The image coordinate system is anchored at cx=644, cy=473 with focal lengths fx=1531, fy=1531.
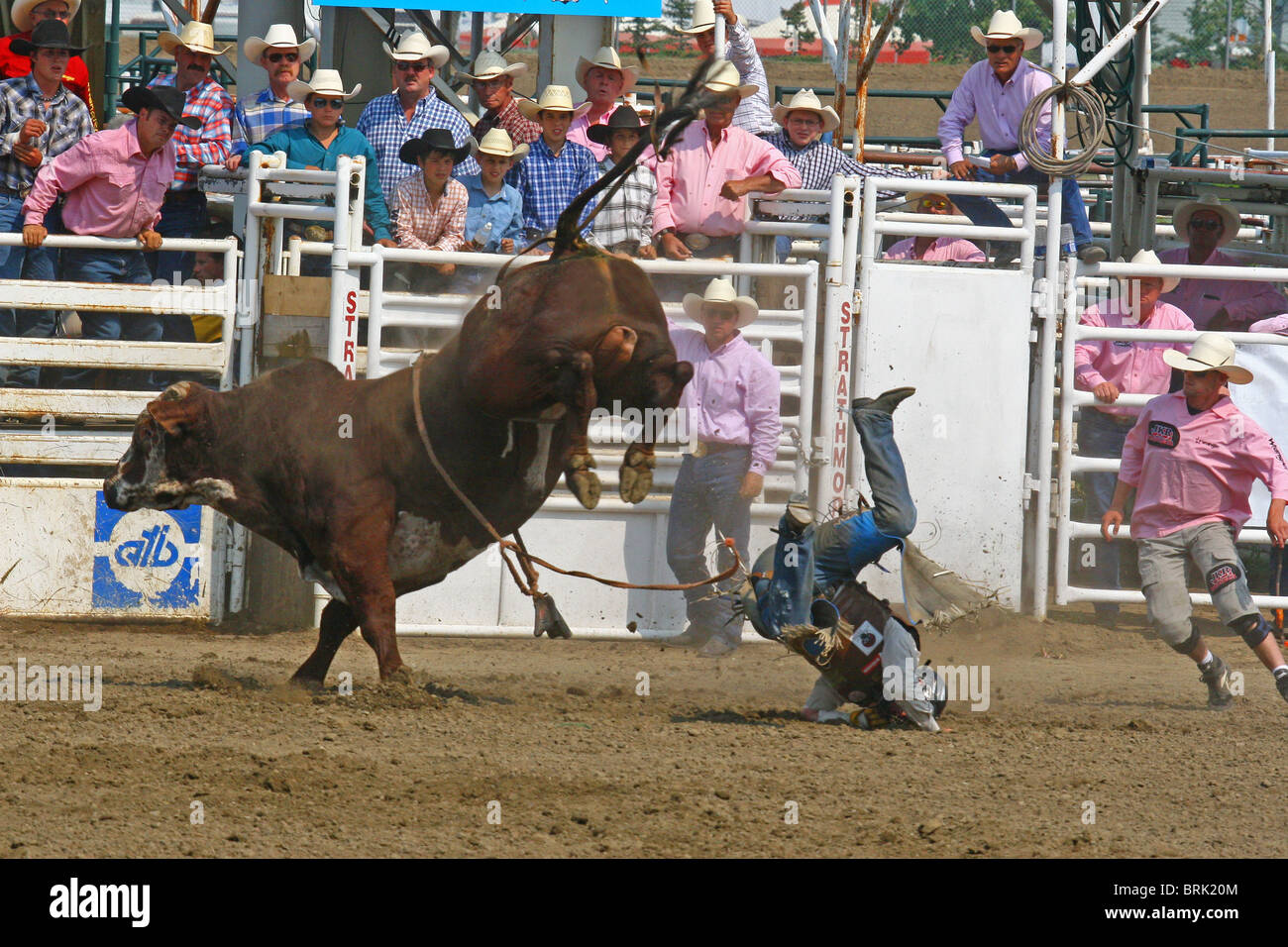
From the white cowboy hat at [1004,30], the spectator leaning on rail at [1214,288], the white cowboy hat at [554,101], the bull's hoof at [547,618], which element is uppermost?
the white cowboy hat at [1004,30]

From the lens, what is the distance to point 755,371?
329 inches

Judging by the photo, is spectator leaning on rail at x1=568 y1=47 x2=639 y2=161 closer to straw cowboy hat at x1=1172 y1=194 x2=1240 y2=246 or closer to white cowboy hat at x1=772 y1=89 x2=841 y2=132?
white cowboy hat at x1=772 y1=89 x2=841 y2=132

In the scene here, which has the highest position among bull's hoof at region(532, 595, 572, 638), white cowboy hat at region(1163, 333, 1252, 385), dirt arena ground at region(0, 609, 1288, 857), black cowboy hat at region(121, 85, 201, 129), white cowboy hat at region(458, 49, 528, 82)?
white cowboy hat at region(458, 49, 528, 82)

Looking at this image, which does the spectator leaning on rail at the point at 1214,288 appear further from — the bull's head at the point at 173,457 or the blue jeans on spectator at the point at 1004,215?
the bull's head at the point at 173,457

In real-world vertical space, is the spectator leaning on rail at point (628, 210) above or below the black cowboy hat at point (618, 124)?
below

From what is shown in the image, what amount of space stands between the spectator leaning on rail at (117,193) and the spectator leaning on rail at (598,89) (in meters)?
2.40

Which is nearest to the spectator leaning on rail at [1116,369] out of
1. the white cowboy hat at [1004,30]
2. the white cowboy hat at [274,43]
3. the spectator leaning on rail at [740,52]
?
the white cowboy hat at [1004,30]

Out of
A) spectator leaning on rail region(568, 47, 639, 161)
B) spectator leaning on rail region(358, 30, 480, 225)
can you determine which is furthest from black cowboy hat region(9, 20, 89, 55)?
spectator leaning on rail region(568, 47, 639, 161)

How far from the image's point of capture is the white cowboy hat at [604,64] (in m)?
9.60

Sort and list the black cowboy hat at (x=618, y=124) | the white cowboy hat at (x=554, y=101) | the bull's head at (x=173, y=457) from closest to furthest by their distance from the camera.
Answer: the bull's head at (x=173, y=457)
the black cowboy hat at (x=618, y=124)
the white cowboy hat at (x=554, y=101)

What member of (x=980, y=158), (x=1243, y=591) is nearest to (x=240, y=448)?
(x=1243, y=591)

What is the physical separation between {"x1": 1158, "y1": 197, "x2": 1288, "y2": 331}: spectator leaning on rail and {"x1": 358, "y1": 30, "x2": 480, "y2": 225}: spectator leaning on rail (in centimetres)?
466

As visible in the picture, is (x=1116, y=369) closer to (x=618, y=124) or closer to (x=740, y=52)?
(x=740, y=52)

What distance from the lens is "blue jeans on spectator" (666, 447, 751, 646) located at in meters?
8.46
